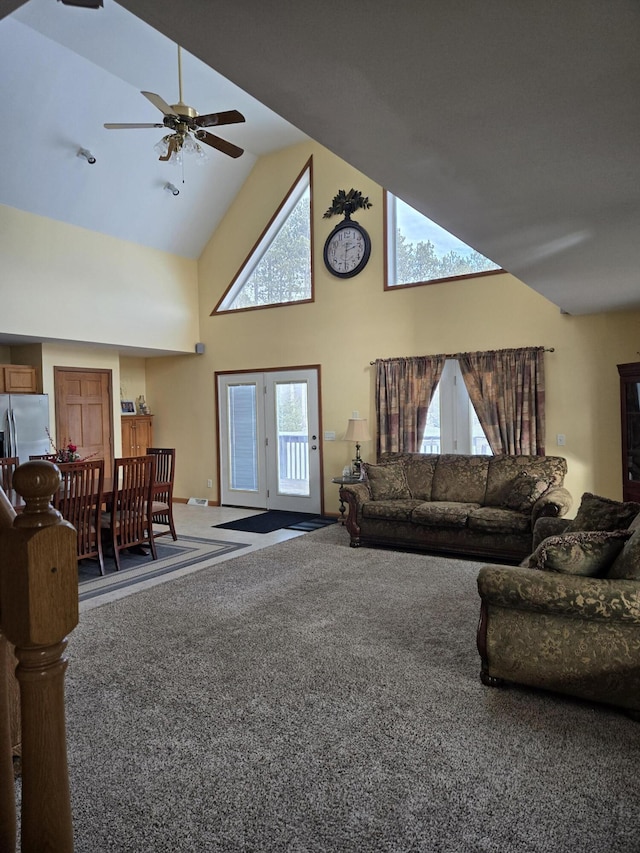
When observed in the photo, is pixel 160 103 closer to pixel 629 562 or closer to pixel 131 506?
pixel 131 506

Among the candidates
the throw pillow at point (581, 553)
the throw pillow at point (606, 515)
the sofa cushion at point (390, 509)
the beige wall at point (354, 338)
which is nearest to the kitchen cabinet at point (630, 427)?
the beige wall at point (354, 338)

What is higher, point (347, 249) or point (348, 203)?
point (348, 203)

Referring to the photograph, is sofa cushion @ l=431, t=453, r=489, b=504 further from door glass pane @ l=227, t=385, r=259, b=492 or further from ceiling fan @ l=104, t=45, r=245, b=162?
ceiling fan @ l=104, t=45, r=245, b=162

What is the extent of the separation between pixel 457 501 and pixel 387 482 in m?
0.73

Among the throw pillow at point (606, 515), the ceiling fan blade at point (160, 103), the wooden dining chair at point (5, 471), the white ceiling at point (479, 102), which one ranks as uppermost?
the ceiling fan blade at point (160, 103)

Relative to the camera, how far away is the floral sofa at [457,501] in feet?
16.7

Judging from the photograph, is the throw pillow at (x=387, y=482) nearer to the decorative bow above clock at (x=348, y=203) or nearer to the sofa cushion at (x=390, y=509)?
the sofa cushion at (x=390, y=509)

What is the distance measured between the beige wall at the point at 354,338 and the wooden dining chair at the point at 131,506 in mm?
2717

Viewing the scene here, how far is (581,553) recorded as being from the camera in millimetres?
2746

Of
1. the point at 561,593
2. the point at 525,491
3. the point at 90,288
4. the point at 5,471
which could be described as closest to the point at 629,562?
the point at 561,593

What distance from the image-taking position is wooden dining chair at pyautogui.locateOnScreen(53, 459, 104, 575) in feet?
15.1

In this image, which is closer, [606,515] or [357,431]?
[606,515]

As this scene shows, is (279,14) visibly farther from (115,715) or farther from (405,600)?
(405,600)

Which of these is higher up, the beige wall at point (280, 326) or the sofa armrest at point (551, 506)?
the beige wall at point (280, 326)
